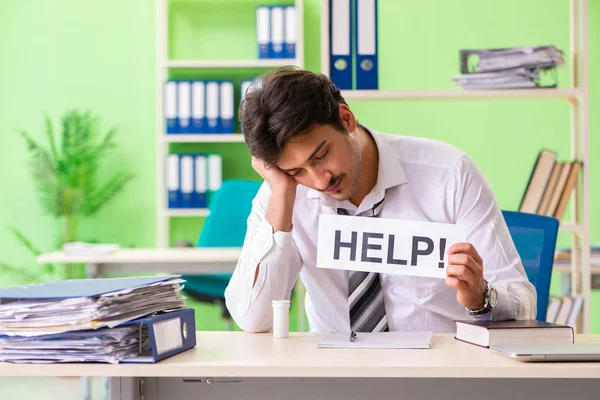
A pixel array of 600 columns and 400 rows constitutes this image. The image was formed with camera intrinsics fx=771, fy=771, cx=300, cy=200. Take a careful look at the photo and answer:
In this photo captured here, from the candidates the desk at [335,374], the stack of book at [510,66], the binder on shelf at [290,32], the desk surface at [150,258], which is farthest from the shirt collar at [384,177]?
the binder on shelf at [290,32]

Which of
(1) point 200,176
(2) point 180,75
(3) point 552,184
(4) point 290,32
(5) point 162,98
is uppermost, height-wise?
(4) point 290,32

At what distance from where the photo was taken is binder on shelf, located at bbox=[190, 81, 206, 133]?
446 cm

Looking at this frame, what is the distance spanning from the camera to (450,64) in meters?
4.71

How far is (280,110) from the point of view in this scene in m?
1.58

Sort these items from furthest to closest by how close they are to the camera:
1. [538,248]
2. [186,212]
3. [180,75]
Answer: [180,75], [186,212], [538,248]

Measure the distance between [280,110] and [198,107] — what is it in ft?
9.78

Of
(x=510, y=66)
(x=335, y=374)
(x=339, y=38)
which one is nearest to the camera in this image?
(x=335, y=374)

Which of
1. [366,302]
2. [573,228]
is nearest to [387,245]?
[366,302]

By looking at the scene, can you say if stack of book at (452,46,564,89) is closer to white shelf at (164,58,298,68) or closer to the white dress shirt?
the white dress shirt

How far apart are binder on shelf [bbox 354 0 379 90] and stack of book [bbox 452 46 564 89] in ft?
1.20

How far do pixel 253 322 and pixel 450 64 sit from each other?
135 inches

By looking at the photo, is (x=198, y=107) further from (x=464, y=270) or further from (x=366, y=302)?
(x=464, y=270)

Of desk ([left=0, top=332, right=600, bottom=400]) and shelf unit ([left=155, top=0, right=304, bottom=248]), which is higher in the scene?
shelf unit ([left=155, top=0, right=304, bottom=248])

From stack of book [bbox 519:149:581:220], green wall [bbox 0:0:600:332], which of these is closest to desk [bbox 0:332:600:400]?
stack of book [bbox 519:149:581:220]
